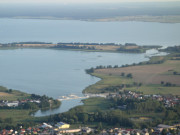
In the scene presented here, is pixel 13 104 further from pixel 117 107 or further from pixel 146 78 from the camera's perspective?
pixel 146 78

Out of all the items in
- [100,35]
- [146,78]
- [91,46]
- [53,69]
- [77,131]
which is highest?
[100,35]

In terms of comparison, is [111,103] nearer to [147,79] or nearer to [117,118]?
[117,118]

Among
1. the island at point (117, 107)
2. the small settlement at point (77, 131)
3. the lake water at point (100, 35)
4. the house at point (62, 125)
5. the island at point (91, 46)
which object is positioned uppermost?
the lake water at point (100, 35)

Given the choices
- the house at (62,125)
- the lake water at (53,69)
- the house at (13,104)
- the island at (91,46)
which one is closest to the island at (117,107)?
the house at (62,125)

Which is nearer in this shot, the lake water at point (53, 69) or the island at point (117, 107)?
the island at point (117, 107)

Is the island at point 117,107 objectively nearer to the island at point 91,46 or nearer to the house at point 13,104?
the house at point 13,104

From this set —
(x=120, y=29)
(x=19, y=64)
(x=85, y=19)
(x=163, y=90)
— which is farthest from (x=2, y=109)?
(x=85, y=19)

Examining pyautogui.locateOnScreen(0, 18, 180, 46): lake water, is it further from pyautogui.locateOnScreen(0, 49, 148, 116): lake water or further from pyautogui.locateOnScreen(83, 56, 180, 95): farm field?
pyautogui.locateOnScreen(83, 56, 180, 95): farm field

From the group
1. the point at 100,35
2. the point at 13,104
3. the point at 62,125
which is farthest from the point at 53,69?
the point at 100,35

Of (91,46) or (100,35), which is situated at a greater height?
(100,35)
